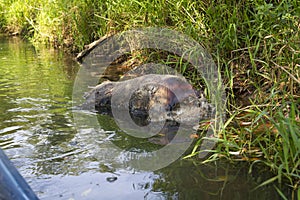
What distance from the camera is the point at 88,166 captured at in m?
2.75

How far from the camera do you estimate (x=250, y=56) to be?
3.56 m

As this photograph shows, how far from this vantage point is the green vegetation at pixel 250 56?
265 cm

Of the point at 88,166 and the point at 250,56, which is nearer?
the point at 88,166

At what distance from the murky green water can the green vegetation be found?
0.80 feet

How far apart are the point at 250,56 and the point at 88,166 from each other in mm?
1809

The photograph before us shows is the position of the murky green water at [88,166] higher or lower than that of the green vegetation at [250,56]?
lower

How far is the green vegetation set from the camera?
265cm

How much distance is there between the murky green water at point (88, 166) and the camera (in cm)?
239

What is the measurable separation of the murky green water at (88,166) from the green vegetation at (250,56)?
0.80ft

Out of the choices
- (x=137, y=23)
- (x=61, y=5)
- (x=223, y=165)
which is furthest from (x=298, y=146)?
(x=61, y=5)

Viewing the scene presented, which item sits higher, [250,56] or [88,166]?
[250,56]

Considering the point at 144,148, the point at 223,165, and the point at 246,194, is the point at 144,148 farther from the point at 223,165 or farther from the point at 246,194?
the point at 246,194

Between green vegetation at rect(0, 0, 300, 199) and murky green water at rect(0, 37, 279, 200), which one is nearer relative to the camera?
murky green water at rect(0, 37, 279, 200)

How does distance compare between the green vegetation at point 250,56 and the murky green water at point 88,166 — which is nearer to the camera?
the murky green water at point 88,166
